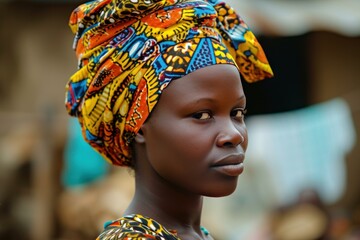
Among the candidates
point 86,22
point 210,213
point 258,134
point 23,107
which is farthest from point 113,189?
point 86,22

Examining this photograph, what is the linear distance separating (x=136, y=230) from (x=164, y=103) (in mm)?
410

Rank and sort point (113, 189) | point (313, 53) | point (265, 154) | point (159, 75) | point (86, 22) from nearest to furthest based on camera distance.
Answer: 1. point (159, 75)
2. point (86, 22)
3. point (113, 189)
4. point (313, 53)
5. point (265, 154)

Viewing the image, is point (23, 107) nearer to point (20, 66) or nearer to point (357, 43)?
point (20, 66)

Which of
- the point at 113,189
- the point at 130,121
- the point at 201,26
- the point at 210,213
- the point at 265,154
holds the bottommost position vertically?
the point at 265,154

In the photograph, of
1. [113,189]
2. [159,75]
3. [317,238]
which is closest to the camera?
[159,75]

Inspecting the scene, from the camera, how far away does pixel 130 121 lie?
10.1 ft

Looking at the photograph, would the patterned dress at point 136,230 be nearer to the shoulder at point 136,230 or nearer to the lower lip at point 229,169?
the shoulder at point 136,230

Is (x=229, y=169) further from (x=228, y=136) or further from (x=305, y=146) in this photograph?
(x=305, y=146)

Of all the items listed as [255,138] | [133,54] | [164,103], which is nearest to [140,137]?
[164,103]

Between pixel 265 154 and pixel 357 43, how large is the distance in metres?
1.53

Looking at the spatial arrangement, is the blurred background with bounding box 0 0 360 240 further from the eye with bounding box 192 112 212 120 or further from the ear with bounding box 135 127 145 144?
the eye with bounding box 192 112 212 120

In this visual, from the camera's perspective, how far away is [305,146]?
9961mm

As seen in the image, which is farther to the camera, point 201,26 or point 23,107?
point 23,107

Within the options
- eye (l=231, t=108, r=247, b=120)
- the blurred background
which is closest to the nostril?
eye (l=231, t=108, r=247, b=120)
